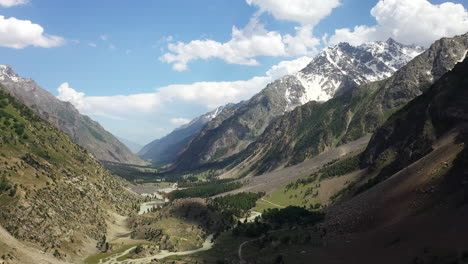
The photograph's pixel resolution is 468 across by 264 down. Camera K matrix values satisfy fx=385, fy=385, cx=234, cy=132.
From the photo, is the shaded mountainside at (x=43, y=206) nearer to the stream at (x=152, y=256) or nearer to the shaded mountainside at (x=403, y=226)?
the stream at (x=152, y=256)

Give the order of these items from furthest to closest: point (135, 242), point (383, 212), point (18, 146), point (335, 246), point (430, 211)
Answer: point (18, 146) < point (135, 242) < point (383, 212) < point (335, 246) < point (430, 211)

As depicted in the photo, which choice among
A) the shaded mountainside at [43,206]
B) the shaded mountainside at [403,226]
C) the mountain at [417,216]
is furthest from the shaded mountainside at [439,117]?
the shaded mountainside at [43,206]

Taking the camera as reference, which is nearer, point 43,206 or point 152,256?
point 152,256

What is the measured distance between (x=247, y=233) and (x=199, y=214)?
4807 cm

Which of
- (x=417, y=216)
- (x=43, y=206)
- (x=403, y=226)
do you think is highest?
(x=43, y=206)

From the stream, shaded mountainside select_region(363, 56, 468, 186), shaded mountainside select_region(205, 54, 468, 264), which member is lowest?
the stream

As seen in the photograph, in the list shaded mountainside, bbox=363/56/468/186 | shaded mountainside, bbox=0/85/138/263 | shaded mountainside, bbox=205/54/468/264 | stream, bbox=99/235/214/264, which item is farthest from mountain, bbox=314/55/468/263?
shaded mountainside, bbox=0/85/138/263

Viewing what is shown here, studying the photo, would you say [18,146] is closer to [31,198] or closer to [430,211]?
[31,198]

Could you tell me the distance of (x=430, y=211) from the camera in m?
86.9

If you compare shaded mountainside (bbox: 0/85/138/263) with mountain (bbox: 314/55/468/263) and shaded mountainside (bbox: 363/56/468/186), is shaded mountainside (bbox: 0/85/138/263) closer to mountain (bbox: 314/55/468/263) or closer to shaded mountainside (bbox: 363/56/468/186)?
mountain (bbox: 314/55/468/263)

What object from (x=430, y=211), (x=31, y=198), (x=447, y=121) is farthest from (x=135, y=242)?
(x=447, y=121)

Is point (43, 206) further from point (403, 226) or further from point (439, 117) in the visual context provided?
point (439, 117)

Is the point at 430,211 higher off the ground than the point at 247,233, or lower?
higher

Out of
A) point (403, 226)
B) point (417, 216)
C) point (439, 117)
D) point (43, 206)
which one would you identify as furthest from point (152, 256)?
point (439, 117)
